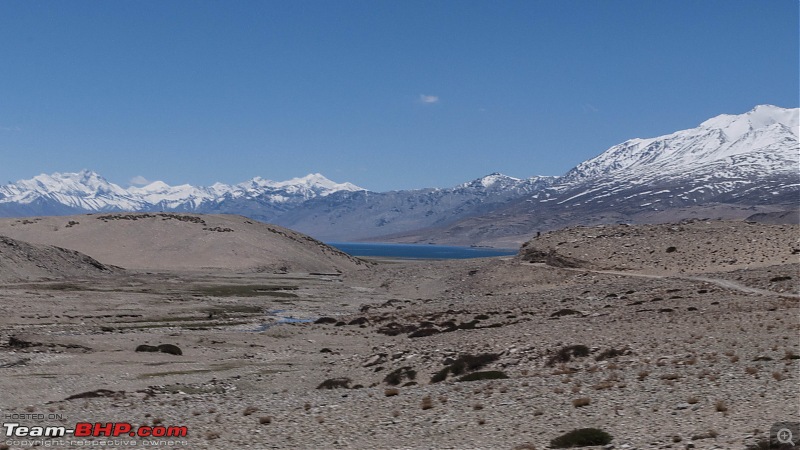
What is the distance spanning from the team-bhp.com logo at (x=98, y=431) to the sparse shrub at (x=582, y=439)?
37.1 feet

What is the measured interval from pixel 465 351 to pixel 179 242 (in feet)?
403

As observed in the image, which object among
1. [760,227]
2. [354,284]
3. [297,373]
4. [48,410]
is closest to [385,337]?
[297,373]

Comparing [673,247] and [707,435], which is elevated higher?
[673,247]

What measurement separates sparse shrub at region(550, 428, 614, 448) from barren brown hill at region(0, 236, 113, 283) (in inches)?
3741

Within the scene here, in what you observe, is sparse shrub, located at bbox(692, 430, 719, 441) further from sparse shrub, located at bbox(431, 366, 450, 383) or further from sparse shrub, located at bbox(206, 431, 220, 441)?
sparse shrub, located at bbox(431, 366, 450, 383)

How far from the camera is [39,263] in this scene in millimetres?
113625

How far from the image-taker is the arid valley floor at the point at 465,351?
23.9 m

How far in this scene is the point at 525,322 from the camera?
5372 cm

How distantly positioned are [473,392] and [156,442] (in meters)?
11.4

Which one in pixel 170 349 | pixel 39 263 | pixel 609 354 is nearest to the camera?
pixel 609 354

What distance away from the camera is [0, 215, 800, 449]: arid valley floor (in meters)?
23.9

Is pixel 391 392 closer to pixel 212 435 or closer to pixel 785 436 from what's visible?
pixel 212 435

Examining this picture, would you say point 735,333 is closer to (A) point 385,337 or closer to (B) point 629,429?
(B) point 629,429

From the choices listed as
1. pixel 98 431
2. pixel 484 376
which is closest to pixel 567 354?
pixel 484 376
